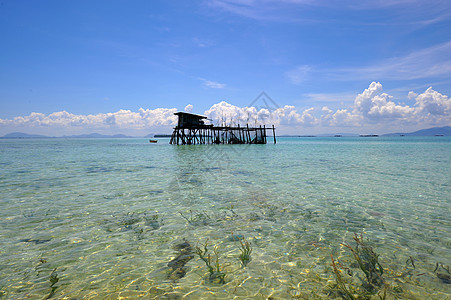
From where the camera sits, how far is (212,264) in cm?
445

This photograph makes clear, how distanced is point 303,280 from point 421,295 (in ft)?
5.69

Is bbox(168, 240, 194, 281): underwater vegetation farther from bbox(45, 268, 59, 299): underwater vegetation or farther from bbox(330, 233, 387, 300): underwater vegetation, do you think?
bbox(330, 233, 387, 300): underwater vegetation

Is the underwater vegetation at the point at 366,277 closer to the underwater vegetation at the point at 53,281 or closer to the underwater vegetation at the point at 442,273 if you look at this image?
the underwater vegetation at the point at 442,273

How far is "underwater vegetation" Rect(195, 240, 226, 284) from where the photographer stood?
3996 millimetres

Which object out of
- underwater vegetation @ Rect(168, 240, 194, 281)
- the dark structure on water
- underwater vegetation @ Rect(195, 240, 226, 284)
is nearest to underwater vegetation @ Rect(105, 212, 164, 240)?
underwater vegetation @ Rect(168, 240, 194, 281)

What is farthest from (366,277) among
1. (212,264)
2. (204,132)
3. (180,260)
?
(204,132)

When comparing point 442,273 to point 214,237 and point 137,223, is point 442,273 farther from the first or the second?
point 137,223

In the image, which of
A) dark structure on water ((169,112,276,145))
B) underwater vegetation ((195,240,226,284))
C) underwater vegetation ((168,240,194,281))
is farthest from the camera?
dark structure on water ((169,112,276,145))

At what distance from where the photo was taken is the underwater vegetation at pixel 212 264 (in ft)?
13.1

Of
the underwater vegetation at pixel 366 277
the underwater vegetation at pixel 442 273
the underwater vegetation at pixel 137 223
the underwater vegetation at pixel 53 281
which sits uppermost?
the underwater vegetation at pixel 53 281

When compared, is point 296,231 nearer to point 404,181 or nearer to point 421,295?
point 421,295

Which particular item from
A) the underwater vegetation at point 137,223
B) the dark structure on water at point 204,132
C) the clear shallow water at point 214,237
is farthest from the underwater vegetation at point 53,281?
the dark structure on water at point 204,132

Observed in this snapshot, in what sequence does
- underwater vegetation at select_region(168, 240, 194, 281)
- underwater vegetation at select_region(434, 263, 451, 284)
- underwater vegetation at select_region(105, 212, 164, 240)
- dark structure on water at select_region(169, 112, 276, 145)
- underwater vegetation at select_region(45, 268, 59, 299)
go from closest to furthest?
underwater vegetation at select_region(45, 268, 59, 299) < underwater vegetation at select_region(434, 263, 451, 284) < underwater vegetation at select_region(168, 240, 194, 281) < underwater vegetation at select_region(105, 212, 164, 240) < dark structure on water at select_region(169, 112, 276, 145)

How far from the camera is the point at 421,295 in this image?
3.50 meters
